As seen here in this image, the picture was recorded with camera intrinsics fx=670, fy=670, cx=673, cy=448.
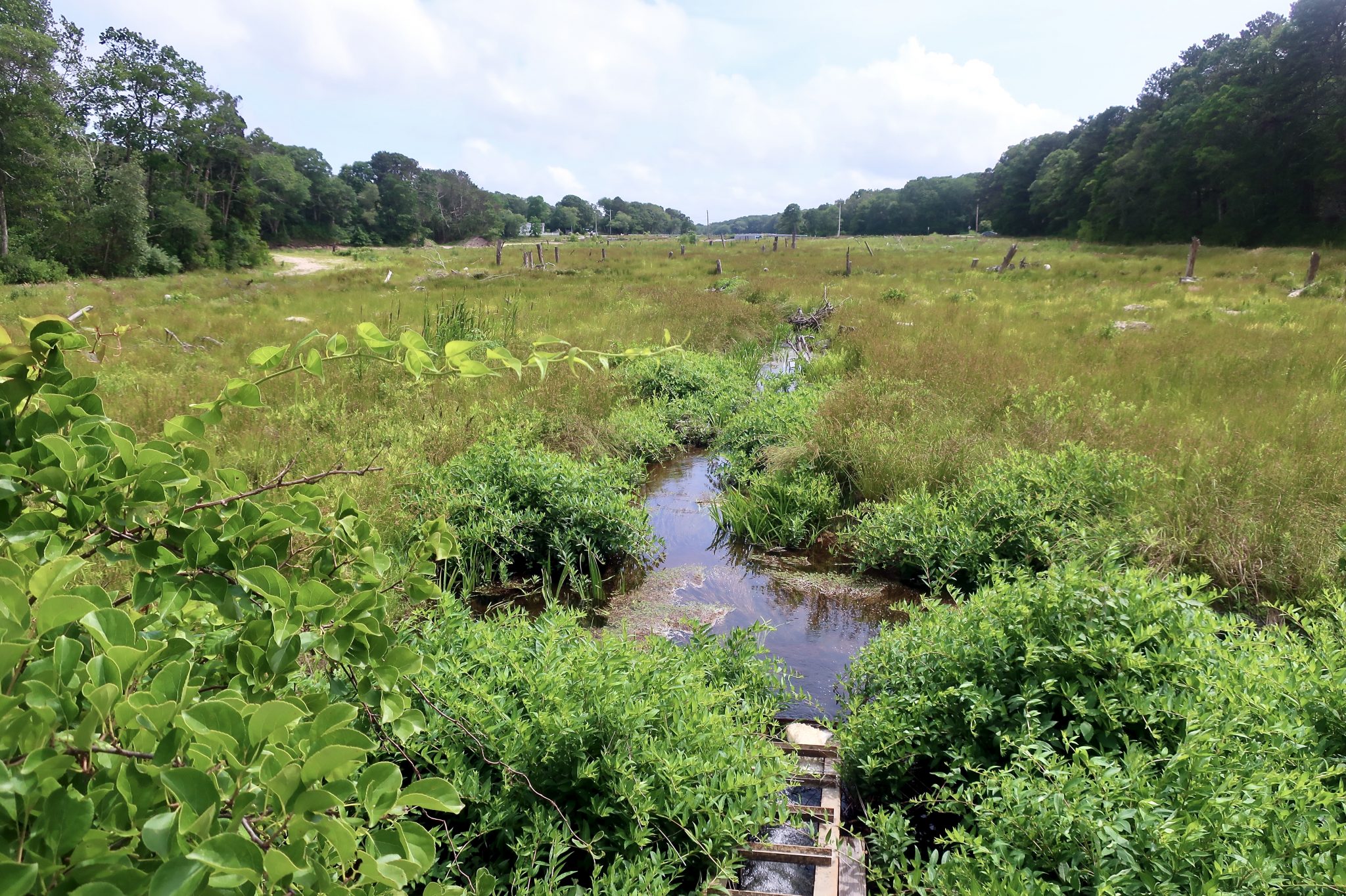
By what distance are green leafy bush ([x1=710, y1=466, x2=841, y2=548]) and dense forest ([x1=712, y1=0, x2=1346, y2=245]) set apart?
4454 centimetres

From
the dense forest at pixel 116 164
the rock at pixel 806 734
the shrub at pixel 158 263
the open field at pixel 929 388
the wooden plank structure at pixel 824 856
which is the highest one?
the dense forest at pixel 116 164

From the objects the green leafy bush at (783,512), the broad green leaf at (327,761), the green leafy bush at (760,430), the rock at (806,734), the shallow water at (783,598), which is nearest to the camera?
the broad green leaf at (327,761)

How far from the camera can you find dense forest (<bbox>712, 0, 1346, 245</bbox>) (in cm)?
3544

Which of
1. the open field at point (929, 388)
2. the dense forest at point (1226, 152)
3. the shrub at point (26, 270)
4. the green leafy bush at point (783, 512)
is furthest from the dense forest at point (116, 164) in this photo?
the dense forest at point (1226, 152)

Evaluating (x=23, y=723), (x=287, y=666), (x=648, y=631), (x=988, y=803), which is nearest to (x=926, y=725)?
(x=988, y=803)

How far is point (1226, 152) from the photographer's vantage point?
39.4m

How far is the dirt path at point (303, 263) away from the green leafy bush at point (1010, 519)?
37.4 metres

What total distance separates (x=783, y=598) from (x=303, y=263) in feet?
160

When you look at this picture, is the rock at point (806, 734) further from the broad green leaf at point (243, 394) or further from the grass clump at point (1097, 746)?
the broad green leaf at point (243, 394)

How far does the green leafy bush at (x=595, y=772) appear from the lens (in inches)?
88.3

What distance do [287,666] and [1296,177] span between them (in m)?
52.8

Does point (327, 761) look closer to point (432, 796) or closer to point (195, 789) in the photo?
point (195, 789)

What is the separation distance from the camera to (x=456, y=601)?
3.36 metres

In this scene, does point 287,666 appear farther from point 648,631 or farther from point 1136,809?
point 648,631
